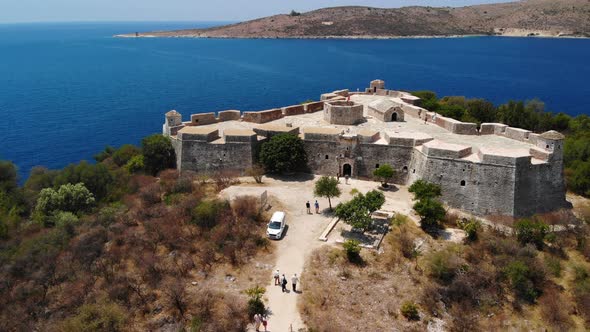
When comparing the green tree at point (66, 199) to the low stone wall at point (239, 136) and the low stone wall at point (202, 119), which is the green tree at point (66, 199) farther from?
the low stone wall at point (239, 136)

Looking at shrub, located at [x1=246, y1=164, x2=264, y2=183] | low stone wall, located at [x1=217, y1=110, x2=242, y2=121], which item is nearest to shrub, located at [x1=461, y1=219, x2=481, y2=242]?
shrub, located at [x1=246, y1=164, x2=264, y2=183]

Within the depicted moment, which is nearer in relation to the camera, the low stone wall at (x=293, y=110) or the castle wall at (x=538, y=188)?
the castle wall at (x=538, y=188)

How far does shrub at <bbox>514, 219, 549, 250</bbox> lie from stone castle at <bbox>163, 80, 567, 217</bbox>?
183cm

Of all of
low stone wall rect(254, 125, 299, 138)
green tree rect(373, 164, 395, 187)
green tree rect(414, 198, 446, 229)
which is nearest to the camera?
green tree rect(414, 198, 446, 229)

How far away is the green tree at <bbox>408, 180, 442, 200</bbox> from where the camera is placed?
24.3 m

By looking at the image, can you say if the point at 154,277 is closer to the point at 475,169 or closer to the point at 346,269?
the point at 346,269

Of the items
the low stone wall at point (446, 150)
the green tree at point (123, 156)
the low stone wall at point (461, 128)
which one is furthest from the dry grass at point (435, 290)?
the green tree at point (123, 156)

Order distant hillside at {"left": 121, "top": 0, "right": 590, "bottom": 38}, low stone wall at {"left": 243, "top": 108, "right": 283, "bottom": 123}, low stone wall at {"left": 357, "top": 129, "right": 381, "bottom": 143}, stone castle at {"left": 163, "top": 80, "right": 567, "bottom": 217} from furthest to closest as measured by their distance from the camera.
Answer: distant hillside at {"left": 121, "top": 0, "right": 590, "bottom": 38}, low stone wall at {"left": 243, "top": 108, "right": 283, "bottom": 123}, low stone wall at {"left": 357, "top": 129, "right": 381, "bottom": 143}, stone castle at {"left": 163, "top": 80, "right": 567, "bottom": 217}

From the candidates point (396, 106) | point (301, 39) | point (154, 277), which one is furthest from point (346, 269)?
point (301, 39)

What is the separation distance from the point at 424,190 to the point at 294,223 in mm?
7446

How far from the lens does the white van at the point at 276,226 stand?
22.0m

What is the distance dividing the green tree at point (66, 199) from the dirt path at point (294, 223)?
340 inches

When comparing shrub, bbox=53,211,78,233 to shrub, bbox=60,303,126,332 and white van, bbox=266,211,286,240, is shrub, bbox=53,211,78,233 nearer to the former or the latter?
shrub, bbox=60,303,126,332

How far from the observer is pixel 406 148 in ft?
91.8
